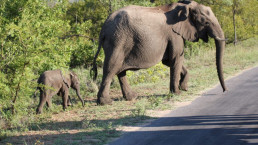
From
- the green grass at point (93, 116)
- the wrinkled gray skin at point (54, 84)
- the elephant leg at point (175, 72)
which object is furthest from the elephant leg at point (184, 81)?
the wrinkled gray skin at point (54, 84)

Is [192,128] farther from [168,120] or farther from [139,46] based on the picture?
[139,46]

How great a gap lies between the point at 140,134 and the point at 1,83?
2990 mm

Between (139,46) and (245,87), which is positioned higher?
(139,46)

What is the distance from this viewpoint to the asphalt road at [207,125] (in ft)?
22.1

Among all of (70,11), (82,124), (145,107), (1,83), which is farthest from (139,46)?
(70,11)

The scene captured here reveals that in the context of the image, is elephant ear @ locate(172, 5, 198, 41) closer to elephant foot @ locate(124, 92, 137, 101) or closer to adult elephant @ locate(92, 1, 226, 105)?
adult elephant @ locate(92, 1, 226, 105)

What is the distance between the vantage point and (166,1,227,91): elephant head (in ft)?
38.1

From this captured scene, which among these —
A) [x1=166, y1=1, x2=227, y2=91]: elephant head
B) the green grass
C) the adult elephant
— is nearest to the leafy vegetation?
the green grass

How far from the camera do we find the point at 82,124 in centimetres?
820

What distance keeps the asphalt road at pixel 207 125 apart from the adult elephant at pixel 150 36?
1.29 meters

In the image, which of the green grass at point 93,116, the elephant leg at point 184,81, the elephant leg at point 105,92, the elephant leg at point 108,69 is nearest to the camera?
the green grass at point 93,116

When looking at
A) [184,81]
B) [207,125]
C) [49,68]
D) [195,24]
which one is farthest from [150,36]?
[207,125]

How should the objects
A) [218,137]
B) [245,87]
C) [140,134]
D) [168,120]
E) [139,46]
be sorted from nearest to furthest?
[218,137]
[140,134]
[168,120]
[139,46]
[245,87]

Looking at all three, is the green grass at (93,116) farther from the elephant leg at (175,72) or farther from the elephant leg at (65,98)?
the elephant leg at (175,72)
